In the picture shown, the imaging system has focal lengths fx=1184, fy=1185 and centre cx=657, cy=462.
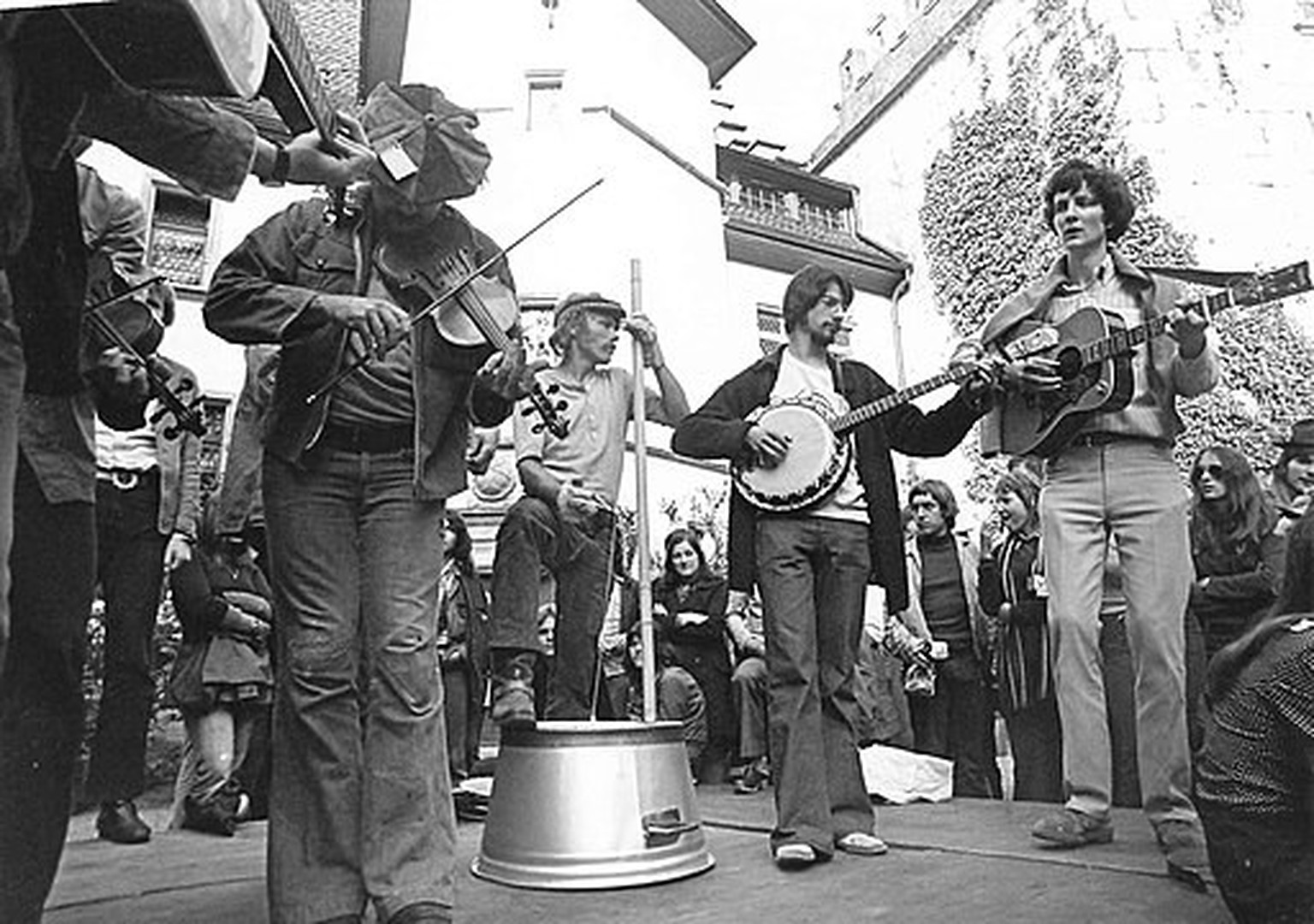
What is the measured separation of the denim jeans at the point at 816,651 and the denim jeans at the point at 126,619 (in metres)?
2.06

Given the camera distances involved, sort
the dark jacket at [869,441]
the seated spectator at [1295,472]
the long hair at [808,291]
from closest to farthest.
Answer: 1. the dark jacket at [869,441]
2. the long hair at [808,291]
3. the seated spectator at [1295,472]

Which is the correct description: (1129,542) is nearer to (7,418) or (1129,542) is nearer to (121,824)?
(7,418)

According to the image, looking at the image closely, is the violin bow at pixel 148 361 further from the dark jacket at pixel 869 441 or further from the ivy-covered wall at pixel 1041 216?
the ivy-covered wall at pixel 1041 216

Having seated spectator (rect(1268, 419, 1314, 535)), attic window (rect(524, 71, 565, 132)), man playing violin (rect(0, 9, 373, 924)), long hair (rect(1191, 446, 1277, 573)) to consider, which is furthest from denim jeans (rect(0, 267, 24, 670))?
attic window (rect(524, 71, 565, 132))

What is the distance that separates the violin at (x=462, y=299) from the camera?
8.55 ft

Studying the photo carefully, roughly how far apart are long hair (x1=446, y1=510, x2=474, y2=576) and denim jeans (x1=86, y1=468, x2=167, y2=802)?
2.15m

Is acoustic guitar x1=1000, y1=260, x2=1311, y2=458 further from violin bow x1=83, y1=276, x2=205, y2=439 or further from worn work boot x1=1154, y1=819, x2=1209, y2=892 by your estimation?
violin bow x1=83, y1=276, x2=205, y2=439

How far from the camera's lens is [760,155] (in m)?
20.3

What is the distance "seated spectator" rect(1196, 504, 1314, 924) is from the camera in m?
2.21

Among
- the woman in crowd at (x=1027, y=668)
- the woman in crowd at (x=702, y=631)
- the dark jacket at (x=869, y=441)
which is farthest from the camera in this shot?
the woman in crowd at (x=702, y=631)

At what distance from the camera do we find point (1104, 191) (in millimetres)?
3709

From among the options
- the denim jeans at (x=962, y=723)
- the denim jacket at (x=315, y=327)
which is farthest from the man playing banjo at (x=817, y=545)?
the denim jeans at (x=962, y=723)

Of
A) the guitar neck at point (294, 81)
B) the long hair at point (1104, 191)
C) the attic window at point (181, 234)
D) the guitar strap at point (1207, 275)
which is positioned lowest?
the guitar neck at point (294, 81)

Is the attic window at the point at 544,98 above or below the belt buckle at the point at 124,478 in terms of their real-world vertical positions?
above
